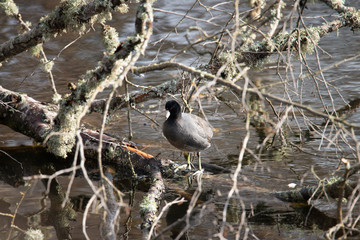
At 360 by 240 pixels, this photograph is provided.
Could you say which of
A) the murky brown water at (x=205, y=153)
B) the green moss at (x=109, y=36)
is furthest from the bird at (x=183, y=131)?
the green moss at (x=109, y=36)

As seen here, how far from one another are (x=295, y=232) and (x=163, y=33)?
20.6ft

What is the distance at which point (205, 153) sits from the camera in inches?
201

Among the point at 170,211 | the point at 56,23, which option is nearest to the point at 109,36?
the point at 56,23

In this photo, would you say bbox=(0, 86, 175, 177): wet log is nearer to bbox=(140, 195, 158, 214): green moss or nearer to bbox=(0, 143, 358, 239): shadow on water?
bbox=(0, 143, 358, 239): shadow on water

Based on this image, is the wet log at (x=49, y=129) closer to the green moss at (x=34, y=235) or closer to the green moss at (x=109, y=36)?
the green moss at (x=109, y=36)

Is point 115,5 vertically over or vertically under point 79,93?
→ over

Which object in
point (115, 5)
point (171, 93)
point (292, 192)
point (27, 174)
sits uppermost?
point (115, 5)

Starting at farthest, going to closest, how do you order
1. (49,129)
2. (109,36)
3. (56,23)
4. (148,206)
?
(109,36)
(49,129)
(56,23)
(148,206)

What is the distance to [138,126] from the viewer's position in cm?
575

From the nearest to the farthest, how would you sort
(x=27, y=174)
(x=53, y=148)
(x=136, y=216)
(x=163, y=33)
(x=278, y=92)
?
(x=136, y=216)
(x=53, y=148)
(x=27, y=174)
(x=278, y=92)
(x=163, y=33)

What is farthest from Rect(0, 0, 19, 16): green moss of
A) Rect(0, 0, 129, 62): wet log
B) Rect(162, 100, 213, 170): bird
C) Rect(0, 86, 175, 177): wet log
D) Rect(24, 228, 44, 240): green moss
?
Rect(24, 228, 44, 240): green moss

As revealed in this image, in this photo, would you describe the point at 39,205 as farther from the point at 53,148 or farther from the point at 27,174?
the point at 27,174

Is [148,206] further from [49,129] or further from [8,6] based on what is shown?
[8,6]

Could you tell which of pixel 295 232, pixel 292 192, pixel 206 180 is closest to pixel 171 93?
pixel 206 180
